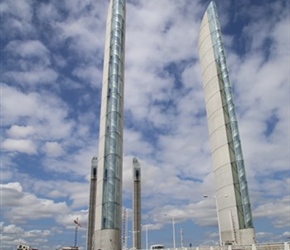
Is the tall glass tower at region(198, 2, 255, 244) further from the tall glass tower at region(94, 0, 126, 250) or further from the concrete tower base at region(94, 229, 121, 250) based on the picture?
the tall glass tower at region(94, 0, 126, 250)

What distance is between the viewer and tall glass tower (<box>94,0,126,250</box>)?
6594cm

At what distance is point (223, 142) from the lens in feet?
242

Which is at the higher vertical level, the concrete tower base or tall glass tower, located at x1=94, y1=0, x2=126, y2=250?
tall glass tower, located at x1=94, y1=0, x2=126, y2=250

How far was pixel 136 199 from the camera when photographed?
122m

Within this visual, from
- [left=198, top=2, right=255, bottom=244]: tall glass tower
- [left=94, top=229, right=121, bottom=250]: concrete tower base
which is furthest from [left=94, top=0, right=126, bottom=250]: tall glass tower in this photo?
[left=198, top=2, right=255, bottom=244]: tall glass tower

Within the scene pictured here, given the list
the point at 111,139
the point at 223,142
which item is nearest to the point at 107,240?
the point at 111,139

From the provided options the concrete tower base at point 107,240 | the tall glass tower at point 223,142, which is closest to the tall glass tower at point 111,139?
the concrete tower base at point 107,240

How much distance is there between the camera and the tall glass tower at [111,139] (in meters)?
65.9

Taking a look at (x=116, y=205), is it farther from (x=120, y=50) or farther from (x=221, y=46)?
(x=221, y=46)

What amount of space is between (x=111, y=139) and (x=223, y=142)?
23.0 m

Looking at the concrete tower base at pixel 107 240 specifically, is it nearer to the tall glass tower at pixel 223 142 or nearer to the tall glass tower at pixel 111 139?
the tall glass tower at pixel 111 139

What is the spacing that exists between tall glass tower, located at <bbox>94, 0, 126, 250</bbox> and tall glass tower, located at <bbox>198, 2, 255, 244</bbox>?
19.9 metres

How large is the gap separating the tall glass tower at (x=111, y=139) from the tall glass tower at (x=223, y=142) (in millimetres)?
19862

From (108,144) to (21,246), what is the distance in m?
26.4
